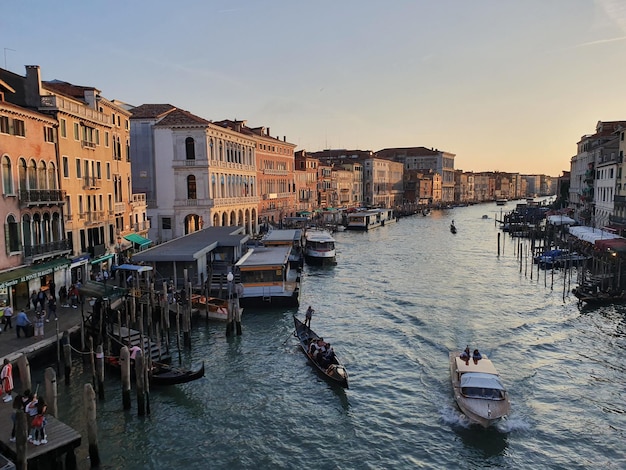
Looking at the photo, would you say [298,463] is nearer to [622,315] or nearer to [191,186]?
[622,315]

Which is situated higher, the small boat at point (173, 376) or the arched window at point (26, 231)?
the arched window at point (26, 231)

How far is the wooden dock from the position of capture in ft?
33.1

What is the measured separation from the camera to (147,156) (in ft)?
130

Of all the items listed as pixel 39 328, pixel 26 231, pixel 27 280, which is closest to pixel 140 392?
pixel 39 328

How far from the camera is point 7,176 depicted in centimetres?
1877

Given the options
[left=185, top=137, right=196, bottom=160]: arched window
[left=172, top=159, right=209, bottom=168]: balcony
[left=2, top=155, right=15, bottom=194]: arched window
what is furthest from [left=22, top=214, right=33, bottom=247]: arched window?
[left=185, top=137, right=196, bottom=160]: arched window

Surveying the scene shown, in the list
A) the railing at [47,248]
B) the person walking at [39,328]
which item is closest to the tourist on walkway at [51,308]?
the person walking at [39,328]

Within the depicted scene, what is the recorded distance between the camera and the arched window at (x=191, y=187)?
4028 cm

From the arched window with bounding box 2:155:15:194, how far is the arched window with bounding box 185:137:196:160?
70.2 feet

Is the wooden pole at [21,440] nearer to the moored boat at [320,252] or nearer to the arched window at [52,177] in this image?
the arched window at [52,177]

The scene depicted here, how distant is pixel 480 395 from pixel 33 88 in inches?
793

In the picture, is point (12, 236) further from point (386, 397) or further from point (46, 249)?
point (386, 397)

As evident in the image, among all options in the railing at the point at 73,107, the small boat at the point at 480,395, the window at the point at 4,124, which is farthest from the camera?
the railing at the point at 73,107

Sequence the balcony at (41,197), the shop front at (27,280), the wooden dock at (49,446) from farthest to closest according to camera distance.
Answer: the balcony at (41,197), the shop front at (27,280), the wooden dock at (49,446)
